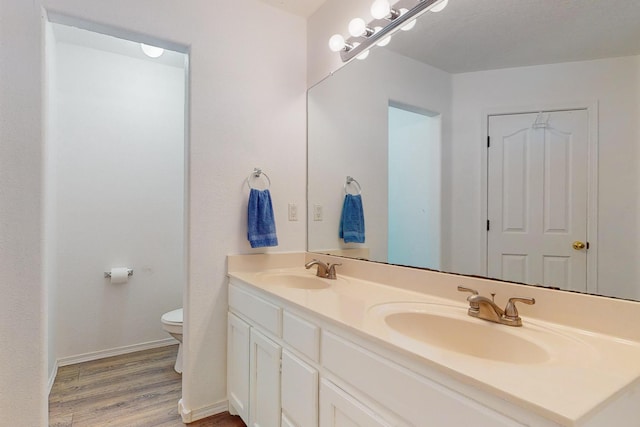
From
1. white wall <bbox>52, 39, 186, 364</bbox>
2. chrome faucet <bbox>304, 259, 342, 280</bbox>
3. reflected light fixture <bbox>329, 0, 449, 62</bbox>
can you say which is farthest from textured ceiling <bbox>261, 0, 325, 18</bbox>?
chrome faucet <bbox>304, 259, 342, 280</bbox>

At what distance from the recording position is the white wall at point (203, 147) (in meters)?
1.41

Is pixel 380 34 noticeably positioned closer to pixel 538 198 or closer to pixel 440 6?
pixel 440 6

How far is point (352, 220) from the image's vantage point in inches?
76.7

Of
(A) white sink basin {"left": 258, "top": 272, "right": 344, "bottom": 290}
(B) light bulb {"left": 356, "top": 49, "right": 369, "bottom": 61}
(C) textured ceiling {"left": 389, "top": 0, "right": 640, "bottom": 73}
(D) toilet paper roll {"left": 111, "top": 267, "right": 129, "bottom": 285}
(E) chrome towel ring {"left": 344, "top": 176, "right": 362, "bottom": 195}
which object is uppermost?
(B) light bulb {"left": 356, "top": 49, "right": 369, "bottom": 61}

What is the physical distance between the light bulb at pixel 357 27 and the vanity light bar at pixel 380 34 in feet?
0.07

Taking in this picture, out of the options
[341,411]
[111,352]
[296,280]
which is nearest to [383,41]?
[296,280]

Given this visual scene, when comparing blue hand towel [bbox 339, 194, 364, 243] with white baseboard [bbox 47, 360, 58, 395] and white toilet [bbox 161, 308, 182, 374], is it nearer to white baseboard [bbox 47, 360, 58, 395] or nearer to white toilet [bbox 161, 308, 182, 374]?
white toilet [bbox 161, 308, 182, 374]

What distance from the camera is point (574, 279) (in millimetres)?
1034

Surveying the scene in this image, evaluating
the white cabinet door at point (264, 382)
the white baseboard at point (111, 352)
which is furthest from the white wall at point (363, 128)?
the white baseboard at point (111, 352)

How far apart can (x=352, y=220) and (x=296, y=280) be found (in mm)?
479

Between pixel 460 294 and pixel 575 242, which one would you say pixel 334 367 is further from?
pixel 575 242

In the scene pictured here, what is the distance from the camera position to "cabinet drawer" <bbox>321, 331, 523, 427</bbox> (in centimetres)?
68

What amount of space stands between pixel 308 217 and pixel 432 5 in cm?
132

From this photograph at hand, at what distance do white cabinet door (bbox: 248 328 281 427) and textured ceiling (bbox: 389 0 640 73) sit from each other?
144cm
